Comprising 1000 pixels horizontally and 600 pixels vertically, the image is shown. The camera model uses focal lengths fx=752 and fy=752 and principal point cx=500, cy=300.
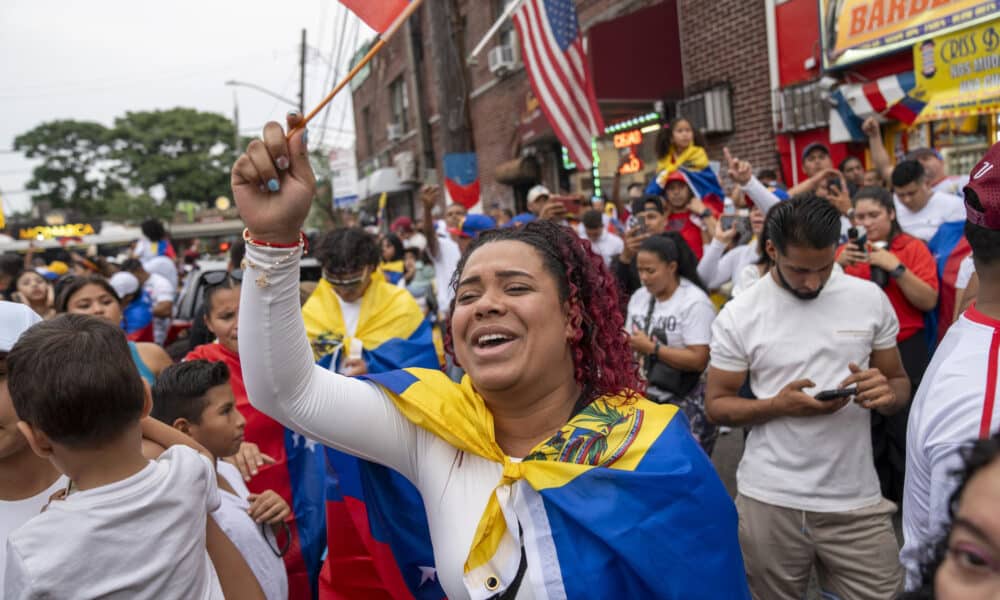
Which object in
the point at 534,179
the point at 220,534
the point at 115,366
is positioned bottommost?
the point at 220,534

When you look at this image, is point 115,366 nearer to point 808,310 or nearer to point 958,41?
point 808,310

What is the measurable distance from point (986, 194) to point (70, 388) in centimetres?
211

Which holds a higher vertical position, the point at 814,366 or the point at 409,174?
the point at 409,174

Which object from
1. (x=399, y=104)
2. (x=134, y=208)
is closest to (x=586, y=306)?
(x=399, y=104)

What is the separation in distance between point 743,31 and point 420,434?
9.71 meters

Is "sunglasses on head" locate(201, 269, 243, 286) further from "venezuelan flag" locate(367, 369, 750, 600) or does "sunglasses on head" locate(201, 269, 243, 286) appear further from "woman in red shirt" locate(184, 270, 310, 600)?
"venezuelan flag" locate(367, 369, 750, 600)

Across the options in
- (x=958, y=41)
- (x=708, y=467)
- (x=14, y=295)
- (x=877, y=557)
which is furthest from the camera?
(x=958, y=41)

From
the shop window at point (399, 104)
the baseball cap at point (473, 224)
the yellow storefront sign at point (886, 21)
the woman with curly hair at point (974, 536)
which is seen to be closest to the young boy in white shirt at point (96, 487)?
the woman with curly hair at point (974, 536)

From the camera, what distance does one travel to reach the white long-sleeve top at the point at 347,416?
5.57 ft

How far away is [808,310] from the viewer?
2.91m

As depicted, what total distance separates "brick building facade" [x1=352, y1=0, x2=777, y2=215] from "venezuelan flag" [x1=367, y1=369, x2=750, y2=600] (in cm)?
624

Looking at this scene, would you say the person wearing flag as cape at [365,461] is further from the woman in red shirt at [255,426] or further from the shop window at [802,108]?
the shop window at [802,108]

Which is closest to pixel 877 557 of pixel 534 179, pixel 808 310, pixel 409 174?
pixel 808 310

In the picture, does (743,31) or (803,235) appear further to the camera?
(743,31)
